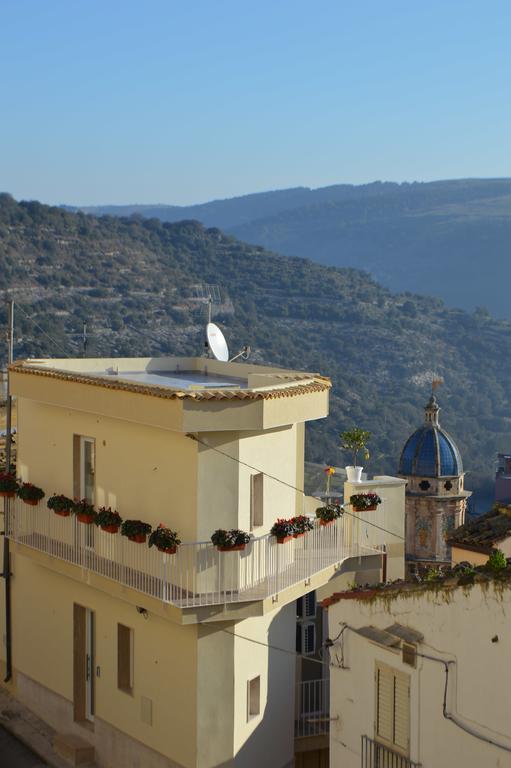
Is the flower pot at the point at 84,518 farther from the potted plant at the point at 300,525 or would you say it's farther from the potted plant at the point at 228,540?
the potted plant at the point at 300,525

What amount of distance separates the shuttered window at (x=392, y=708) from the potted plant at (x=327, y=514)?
4207 mm

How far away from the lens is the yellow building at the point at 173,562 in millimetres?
16469

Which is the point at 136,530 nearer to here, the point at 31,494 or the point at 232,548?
the point at 232,548

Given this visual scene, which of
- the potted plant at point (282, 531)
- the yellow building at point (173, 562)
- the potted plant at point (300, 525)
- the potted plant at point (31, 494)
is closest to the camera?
the yellow building at point (173, 562)

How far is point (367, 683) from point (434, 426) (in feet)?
63.6

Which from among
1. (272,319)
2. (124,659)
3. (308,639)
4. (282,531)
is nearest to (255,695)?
(308,639)

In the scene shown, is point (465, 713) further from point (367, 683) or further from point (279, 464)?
point (279, 464)

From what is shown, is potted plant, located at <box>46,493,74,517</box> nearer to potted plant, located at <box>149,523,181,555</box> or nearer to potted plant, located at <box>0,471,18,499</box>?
potted plant, located at <box>0,471,18,499</box>

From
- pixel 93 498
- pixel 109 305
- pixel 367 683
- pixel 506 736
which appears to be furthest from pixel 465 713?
pixel 109 305

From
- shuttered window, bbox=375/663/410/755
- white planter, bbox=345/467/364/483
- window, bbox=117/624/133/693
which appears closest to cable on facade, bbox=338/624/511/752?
shuttered window, bbox=375/663/410/755

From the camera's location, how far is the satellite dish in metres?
21.2

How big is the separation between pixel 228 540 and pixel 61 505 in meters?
3.54

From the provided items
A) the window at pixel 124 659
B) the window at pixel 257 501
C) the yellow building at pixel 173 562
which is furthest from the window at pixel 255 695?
the window at pixel 257 501

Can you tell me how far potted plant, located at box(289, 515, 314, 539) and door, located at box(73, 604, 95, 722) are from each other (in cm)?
380
